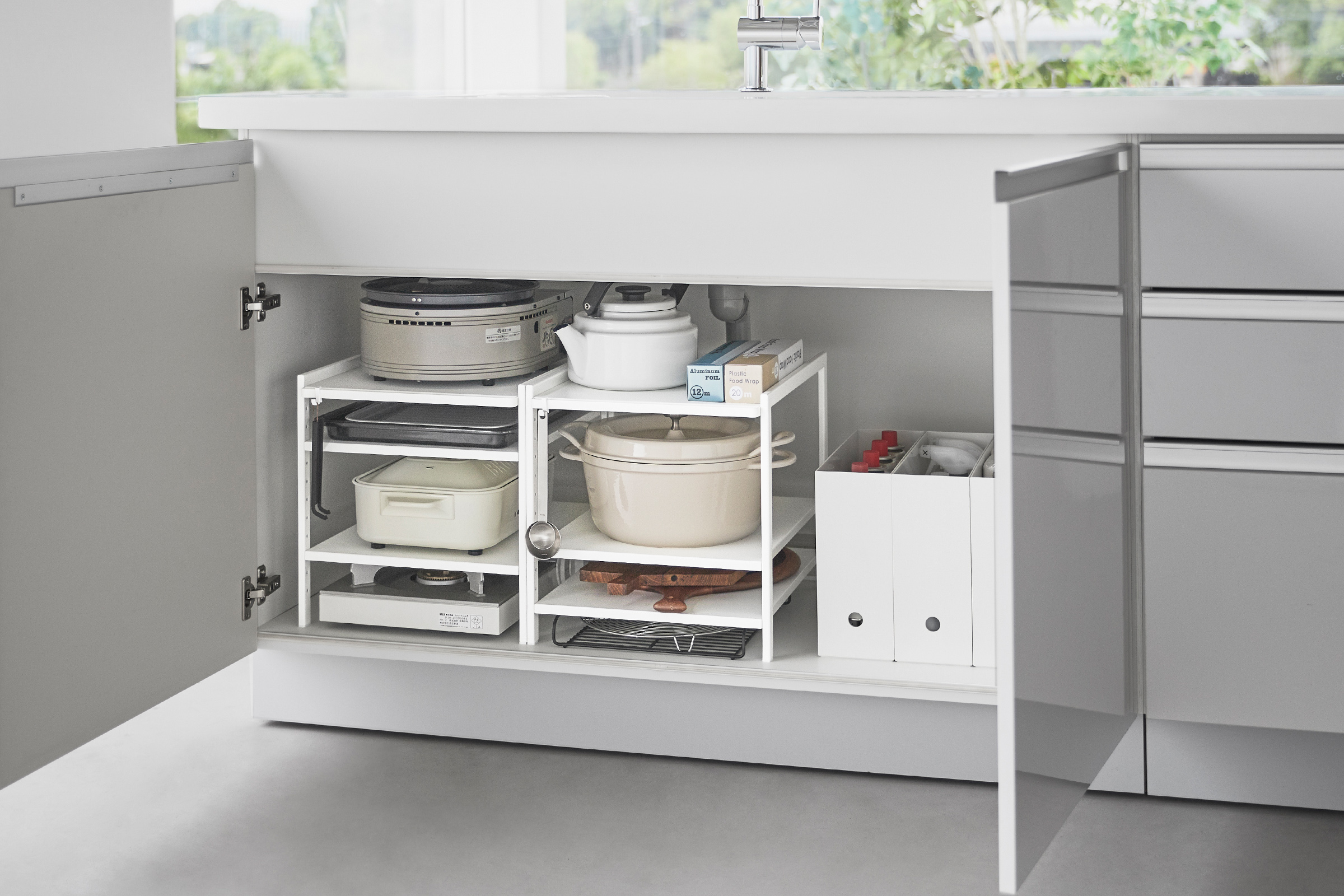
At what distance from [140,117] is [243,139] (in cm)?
48

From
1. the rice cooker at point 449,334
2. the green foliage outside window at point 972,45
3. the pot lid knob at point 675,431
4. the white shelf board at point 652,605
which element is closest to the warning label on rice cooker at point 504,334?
the rice cooker at point 449,334

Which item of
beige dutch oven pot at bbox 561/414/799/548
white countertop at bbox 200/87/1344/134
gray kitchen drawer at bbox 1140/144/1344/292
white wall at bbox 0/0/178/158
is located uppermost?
white wall at bbox 0/0/178/158

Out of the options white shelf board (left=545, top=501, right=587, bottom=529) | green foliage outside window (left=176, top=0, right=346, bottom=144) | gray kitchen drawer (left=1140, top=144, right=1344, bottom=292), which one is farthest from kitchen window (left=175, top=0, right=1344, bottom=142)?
gray kitchen drawer (left=1140, top=144, right=1344, bottom=292)

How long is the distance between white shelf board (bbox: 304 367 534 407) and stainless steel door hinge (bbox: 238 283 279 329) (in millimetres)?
120

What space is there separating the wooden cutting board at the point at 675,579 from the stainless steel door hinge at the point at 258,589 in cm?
47

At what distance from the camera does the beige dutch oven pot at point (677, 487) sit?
7.06 ft

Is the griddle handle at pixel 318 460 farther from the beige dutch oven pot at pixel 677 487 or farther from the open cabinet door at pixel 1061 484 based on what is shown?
the open cabinet door at pixel 1061 484

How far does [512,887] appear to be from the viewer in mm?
1927

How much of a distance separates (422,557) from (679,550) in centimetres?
39

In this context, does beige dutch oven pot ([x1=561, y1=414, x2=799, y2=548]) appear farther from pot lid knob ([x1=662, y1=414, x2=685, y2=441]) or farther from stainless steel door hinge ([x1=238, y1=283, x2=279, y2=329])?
stainless steel door hinge ([x1=238, y1=283, x2=279, y2=329])

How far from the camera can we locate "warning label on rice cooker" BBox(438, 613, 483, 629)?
2.25 m

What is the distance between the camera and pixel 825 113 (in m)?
1.95

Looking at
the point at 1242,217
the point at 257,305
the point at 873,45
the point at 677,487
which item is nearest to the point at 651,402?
the point at 677,487

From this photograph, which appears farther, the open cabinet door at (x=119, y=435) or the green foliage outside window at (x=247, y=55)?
the green foliage outside window at (x=247, y=55)
